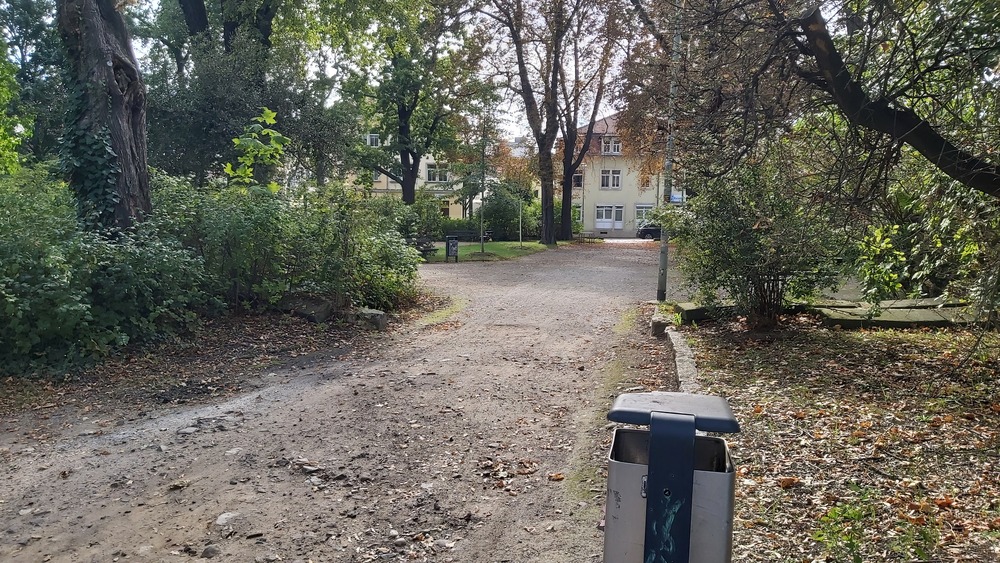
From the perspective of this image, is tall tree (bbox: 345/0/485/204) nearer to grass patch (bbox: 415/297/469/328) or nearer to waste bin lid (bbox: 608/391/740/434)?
grass patch (bbox: 415/297/469/328)

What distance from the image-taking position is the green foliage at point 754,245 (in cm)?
750

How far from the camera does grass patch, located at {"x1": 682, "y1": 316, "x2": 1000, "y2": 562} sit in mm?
3256

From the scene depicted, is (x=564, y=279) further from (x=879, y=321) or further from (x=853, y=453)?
(x=853, y=453)

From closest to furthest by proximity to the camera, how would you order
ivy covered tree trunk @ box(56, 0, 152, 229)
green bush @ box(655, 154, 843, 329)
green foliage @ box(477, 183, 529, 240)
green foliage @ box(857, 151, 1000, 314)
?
green foliage @ box(857, 151, 1000, 314) → green bush @ box(655, 154, 843, 329) → ivy covered tree trunk @ box(56, 0, 152, 229) → green foliage @ box(477, 183, 529, 240)

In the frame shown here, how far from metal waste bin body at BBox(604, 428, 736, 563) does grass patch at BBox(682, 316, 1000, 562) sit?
124 cm

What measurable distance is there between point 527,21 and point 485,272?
534 inches

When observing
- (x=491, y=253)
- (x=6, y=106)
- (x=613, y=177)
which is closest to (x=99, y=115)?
(x=491, y=253)

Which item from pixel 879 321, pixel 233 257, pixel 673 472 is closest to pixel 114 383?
pixel 233 257

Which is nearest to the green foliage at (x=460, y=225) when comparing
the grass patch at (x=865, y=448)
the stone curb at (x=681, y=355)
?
the stone curb at (x=681, y=355)

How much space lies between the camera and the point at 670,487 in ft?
6.93

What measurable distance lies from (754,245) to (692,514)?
6.40 m

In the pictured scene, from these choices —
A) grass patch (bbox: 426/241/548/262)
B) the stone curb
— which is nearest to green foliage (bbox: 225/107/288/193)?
the stone curb

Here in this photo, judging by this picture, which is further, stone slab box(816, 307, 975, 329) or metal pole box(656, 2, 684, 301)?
stone slab box(816, 307, 975, 329)

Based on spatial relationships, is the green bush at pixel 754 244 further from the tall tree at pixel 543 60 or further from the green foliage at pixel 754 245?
the tall tree at pixel 543 60
